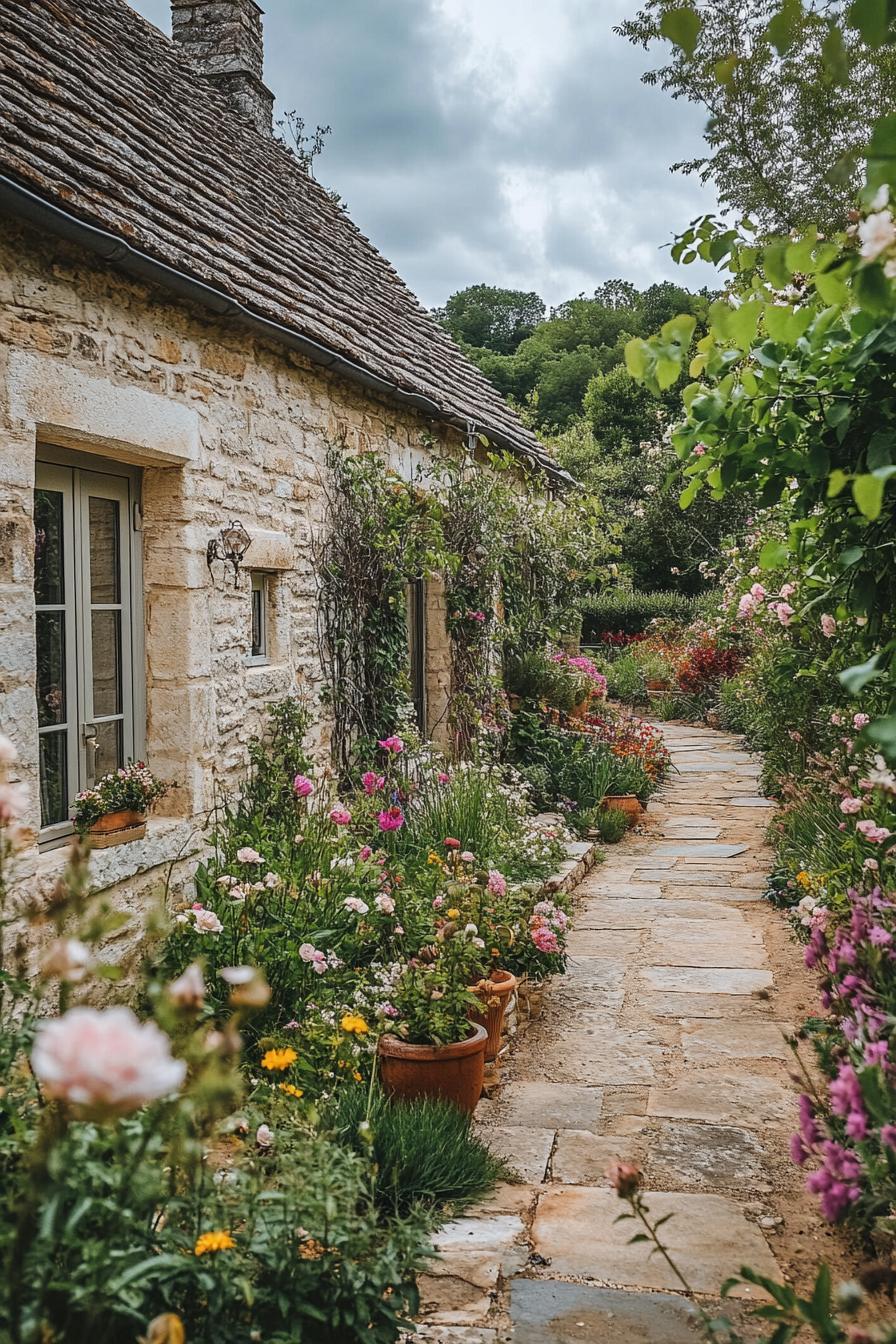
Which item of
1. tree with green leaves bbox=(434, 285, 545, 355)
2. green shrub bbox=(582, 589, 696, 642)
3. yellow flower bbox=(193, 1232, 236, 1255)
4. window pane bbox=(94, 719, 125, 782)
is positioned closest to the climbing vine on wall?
window pane bbox=(94, 719, 125, 782)

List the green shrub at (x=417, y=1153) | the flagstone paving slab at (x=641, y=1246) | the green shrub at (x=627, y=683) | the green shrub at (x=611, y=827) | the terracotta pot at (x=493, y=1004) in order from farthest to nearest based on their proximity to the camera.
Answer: the green shrub at (x=627, y=683) < the green shrub at (x=611, y=827) < the terracotta pot at (x=493, y=1004) < the green shrub at (x=417, y=1153) < the flagstone paving slab at (x=641, y=1246)

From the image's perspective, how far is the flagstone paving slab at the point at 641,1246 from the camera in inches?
105

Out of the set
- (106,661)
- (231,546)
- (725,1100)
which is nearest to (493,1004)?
(725,1100)

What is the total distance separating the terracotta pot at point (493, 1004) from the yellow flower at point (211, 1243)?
214 cm

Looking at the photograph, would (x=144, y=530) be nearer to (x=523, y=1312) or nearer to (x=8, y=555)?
(x=8, y=555)

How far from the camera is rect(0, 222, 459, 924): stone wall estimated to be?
341cm

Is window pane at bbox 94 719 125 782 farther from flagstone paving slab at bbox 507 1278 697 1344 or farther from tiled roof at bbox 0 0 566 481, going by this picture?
flagstone paving slab at bbox 507 1278 697 1344

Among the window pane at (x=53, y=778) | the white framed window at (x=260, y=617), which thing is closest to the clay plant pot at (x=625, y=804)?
the white framed window at (x=260, y=617)

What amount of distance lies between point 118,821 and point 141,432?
1496 mm

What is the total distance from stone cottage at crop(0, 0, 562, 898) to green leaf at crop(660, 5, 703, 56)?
7.91 feet

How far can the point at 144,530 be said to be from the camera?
4430 millimetres

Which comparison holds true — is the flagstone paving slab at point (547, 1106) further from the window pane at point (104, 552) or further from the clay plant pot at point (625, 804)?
the clay plant pot at point (625, 804)

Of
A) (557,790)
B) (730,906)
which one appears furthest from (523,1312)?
(557,790)

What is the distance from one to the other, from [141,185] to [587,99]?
617cm
